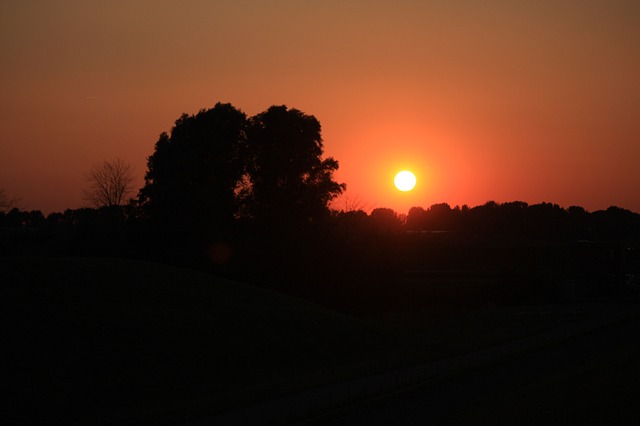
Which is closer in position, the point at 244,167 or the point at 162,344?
the point at 162,344

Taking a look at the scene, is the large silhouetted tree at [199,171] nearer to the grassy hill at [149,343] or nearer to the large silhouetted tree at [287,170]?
the large silhouetted tree at [287,170]

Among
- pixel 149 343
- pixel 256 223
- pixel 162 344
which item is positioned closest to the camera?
pixel 149 343

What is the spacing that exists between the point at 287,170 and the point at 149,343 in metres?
47.3

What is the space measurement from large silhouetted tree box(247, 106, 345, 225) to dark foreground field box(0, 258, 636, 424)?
2699cm

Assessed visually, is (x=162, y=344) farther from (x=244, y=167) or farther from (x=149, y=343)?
(x=244, y=167)

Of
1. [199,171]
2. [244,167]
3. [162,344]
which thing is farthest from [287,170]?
[162,344]

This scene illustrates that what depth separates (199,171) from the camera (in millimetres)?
71312

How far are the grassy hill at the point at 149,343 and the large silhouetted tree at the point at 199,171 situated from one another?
25976 millimetres

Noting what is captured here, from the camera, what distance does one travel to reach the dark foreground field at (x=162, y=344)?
20.7 m

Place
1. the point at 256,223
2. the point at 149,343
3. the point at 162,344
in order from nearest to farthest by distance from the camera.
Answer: the point at 149,343 → the point at 162,344 → the point at 256,223

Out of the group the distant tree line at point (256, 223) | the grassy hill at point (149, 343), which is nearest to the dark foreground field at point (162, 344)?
the grassy hill at point (149, 343)

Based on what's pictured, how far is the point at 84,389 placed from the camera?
21.1 m

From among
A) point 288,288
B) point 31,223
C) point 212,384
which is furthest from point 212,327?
point 31,223

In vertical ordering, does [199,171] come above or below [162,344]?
above
